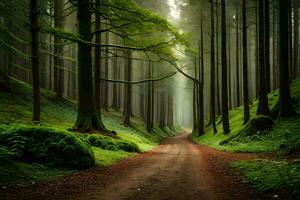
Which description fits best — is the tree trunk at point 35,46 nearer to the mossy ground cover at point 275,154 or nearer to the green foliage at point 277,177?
the mossy ground cover at point 275,154

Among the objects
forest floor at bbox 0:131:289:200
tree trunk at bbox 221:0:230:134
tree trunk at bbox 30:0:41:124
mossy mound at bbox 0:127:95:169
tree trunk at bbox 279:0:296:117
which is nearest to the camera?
forest floor at bbox 0:131:289:200

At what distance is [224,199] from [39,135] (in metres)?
6.08

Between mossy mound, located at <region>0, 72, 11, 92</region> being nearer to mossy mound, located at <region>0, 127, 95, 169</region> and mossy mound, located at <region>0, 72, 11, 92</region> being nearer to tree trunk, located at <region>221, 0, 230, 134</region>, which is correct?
mossy mound, located at <region>0, 127, 95, 169</region>

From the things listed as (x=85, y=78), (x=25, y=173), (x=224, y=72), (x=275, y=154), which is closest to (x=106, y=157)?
(x=25, y=173)

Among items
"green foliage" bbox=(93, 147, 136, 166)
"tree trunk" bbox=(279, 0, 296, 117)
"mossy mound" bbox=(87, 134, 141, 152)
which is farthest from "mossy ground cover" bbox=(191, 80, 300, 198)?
"mossy mound" bbox=(87, 134, 141, 152)

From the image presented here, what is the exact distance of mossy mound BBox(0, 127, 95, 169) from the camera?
9.41 metres

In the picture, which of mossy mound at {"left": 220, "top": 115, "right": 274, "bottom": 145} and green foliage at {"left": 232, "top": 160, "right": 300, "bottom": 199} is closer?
green foliage at {"left": 232, "top": 160, "right": 300, "bottom": 199}

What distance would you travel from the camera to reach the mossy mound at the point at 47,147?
9.41 metres

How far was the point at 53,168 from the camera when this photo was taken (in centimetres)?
949

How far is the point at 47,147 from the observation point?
9836 mm

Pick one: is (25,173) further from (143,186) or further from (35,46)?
(35,46)

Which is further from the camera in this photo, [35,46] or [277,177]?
[35,46]

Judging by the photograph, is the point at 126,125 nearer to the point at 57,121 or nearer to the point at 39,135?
the point at 57,121

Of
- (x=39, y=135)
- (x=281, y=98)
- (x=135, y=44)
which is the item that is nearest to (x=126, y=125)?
(x=135, y=44)
